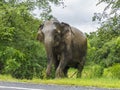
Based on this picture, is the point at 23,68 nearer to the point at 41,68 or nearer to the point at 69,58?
the point at 41,68

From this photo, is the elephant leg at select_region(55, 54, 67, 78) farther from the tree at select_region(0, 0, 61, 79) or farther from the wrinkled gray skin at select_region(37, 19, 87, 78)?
the tree at select_region(0, 0, 61, 79)

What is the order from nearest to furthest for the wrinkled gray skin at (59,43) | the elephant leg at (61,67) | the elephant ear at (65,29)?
the wrinkled gray skin at (59,43) → the elephant leg at (61,67) → the elephant ear at (65,29)

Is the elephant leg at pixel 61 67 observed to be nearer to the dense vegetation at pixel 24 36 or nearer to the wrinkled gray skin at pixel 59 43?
the wrinkled gray skin at pixel 59 43

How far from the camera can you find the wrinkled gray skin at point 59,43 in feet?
41.5

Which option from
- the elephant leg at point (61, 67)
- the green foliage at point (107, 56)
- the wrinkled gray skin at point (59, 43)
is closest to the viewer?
the wrinkled gray skin at point (59, 43)

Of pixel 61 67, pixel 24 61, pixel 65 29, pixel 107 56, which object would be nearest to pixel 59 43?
pixel 65 29

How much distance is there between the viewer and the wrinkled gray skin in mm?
12648

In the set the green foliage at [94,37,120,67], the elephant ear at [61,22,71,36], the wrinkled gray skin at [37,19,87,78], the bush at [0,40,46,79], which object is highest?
the elephant ear at [61,22,71,36]

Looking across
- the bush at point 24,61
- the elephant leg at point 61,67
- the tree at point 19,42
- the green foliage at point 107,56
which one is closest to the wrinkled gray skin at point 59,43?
the elephant leg at point 61,67

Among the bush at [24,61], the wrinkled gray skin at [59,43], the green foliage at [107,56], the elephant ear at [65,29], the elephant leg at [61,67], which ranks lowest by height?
the green foliage at [107,56]

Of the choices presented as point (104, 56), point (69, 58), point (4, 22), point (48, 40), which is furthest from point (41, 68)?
point (104, 56)

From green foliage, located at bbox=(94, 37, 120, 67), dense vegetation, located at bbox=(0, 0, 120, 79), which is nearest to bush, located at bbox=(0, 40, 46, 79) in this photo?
dense vegetation, located at bbox=(0, 0, 120, 79)

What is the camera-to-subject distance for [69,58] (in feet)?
45.3

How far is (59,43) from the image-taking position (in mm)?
13250
